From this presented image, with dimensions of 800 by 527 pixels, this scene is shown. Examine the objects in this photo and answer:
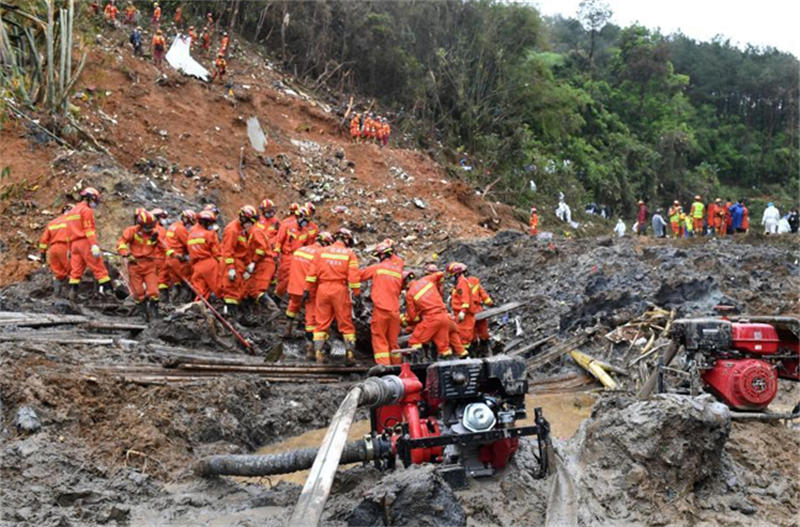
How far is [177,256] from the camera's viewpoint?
10.8 meters

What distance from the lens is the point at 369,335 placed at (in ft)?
33.2

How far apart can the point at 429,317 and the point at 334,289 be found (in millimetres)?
1386

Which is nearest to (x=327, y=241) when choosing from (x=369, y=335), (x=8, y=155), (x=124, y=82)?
(x=369, y=335)

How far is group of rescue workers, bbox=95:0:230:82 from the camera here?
2481 cm

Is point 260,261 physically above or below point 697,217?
below

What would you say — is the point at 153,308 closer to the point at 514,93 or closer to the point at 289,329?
the point at 289,329

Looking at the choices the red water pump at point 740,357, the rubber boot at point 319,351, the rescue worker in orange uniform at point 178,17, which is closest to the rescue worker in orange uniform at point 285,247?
the rubber boot at point 319,351

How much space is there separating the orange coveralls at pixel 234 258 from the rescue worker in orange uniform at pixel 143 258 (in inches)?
40.4

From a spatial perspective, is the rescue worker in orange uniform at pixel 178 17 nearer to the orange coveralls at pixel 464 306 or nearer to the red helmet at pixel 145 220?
the red helmet at pixel 145 220

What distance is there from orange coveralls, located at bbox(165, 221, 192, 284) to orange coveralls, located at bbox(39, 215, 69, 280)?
1.45 metres

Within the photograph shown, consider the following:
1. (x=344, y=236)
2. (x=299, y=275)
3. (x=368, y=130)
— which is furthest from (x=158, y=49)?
(x=344, y=236)

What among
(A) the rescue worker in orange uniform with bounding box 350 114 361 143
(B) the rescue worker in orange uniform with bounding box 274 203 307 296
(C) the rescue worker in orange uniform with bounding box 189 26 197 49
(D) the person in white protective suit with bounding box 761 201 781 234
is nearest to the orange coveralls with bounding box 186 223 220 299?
(B) the rescue worker in orange uniform with bounding box 274 203 307 296

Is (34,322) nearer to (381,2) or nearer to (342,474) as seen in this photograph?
(342,474)

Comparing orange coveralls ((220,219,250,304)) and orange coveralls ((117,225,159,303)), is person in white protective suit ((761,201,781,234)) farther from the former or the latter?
orange coveralls ((117,225,159,303))
